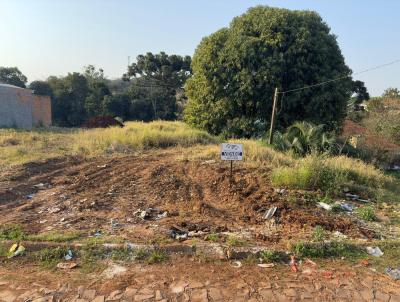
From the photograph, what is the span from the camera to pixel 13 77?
1406 inches

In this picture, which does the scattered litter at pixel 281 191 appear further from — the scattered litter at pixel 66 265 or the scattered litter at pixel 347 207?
the scattered litter at pixel 66 265

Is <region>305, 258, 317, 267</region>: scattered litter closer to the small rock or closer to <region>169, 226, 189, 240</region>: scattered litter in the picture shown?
<region>169, 226, 189, 240</region>: scattered litter

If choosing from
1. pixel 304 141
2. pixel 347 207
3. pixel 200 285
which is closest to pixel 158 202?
pixel 200 285

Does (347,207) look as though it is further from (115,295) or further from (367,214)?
(115,295)

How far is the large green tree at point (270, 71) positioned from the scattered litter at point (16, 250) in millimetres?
10373

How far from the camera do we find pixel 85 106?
32406 mm

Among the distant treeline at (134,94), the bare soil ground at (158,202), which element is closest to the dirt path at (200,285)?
the bare soil ground at (158,202)

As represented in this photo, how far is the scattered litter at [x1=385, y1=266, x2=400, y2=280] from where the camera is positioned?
394 centimetres

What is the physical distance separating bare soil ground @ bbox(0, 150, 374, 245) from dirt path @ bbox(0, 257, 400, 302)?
0.71m

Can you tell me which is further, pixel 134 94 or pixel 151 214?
pixel 134 94

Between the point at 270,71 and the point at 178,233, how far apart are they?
9781 mm

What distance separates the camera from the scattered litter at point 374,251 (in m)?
4.39

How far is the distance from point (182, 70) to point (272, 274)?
103ft

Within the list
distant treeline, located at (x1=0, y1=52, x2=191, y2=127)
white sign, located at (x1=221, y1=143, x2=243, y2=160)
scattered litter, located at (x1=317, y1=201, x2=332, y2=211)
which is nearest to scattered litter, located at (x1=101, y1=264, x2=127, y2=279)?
white sign, located at (x1=221, y1=143, x2=243, y2=160)
